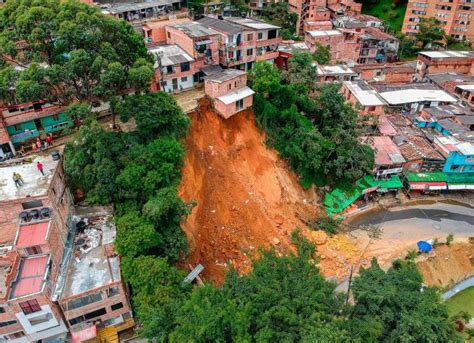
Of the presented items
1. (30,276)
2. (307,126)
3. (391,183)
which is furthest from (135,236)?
(391,183)

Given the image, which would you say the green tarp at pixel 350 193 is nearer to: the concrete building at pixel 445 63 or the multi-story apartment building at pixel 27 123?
the multi-story apartment building at pixel 27 123

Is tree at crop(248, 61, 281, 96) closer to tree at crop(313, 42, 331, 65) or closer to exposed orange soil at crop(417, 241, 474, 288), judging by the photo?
tree at crop(313, 42, 331, 65)

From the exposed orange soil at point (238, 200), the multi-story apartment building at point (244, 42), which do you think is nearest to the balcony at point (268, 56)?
the multi-story apartment building at point (244, 42)

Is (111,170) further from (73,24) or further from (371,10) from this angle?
(371,10)

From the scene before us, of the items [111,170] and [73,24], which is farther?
[111,170]

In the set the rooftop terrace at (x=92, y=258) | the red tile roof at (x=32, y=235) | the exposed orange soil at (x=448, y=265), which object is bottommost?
the exposed orange soil at (x=448, y=265)

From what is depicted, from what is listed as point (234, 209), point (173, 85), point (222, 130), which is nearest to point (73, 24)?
point (173, 85)
